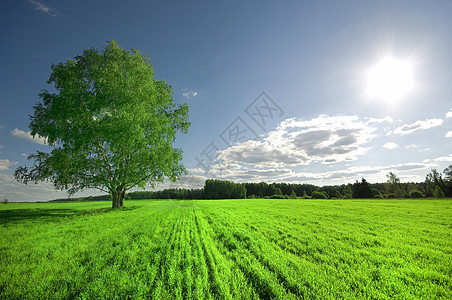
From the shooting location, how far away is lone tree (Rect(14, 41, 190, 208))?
16.6 m

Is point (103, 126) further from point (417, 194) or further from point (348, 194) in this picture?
point (348, 194)

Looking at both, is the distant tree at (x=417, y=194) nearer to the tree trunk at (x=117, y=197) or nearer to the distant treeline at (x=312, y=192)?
the distant treeline at (x=312, y=192)

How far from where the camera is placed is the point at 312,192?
283 ft

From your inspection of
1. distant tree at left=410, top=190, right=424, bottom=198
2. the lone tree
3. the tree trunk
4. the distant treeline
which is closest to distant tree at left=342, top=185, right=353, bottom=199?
the distant treeline

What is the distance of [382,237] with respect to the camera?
7.52 meters

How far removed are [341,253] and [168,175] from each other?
1907cm

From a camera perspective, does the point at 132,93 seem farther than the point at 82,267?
Yes

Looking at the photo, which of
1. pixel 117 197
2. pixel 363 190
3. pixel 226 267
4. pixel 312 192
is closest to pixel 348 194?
pixel 363 190

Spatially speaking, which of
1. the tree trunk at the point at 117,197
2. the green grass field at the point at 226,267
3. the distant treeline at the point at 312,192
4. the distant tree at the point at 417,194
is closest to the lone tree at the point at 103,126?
the tree trunk at the point at 117,197

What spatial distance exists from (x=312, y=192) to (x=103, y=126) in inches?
3608

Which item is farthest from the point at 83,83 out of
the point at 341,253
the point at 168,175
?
the point at 341,253

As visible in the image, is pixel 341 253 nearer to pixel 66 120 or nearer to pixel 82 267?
pixel 82 267

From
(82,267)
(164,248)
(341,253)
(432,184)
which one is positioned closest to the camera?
(82,267)

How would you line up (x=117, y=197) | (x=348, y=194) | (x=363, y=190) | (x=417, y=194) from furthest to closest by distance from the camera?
(x=348, y=194), (x=363, y=190), (x=417, y=194), (x=117, y=197)
